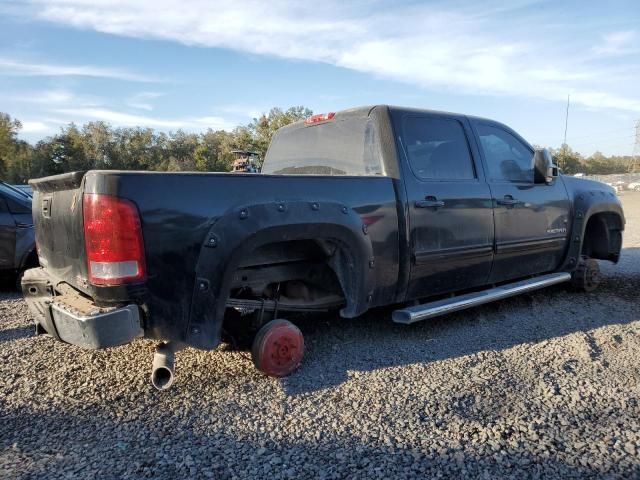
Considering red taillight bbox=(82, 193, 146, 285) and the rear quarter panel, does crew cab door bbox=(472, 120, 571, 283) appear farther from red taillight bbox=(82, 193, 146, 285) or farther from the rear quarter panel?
red taillight bbox=(82, 193, 146, 285)

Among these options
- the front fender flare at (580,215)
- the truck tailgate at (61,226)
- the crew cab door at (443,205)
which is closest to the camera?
the truck tailgate at (61,226)

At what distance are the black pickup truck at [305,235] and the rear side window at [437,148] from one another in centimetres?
1

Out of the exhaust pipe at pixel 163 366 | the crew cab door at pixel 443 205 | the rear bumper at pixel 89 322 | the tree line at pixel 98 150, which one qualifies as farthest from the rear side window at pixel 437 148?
the tree line at pixel 98 150

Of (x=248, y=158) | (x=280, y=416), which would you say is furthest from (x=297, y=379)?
(x=248, y=158)

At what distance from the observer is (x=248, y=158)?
6.63 meters

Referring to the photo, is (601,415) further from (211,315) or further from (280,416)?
(211,315)

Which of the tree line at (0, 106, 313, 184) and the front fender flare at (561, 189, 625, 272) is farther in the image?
the tree line at (0, 106, 313, 184)

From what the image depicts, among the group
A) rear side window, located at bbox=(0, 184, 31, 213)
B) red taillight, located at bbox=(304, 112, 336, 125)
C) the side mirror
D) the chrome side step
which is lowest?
the chrome side step

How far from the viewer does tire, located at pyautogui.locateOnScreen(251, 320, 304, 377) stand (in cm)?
316

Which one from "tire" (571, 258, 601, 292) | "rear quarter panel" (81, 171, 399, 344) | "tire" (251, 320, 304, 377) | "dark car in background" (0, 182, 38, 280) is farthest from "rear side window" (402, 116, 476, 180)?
"dark car in background" (0, 182, 38, 280)

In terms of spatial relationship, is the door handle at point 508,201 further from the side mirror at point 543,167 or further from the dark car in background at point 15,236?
the dark car in background at point 15,236

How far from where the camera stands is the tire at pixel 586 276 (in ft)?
18.1

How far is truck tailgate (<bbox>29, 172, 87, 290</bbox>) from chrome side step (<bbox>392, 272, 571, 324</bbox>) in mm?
2248

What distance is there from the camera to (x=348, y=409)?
283cm
